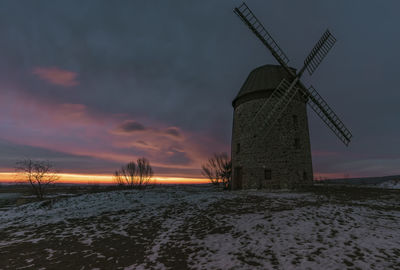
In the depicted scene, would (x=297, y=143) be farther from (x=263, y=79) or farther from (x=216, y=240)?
(x=216, y=240)

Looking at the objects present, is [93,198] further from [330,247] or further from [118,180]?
[118,180]

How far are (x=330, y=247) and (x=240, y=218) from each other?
348cm

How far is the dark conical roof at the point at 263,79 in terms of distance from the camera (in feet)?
61.8

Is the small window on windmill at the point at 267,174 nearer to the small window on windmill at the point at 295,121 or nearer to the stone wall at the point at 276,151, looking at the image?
the stone wall at the point at 276,151

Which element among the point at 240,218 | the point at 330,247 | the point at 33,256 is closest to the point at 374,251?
the point at 330,247

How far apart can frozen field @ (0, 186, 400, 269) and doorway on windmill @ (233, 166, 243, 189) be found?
9.67 metres

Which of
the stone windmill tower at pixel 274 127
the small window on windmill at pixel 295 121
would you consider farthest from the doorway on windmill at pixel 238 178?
the small window on windmill at pixel 295 121

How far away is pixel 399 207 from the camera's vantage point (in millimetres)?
9500

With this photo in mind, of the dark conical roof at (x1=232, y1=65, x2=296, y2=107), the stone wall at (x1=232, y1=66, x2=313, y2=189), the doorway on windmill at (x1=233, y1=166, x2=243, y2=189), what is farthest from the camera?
the doorway on windmill at (x1=233, y1=166, x2=243, y2=189)

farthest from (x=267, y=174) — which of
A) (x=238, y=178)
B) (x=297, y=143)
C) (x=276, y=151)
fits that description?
(x=297, y=143)

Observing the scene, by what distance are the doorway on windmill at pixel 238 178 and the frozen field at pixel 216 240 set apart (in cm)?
967

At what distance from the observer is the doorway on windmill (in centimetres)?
1930

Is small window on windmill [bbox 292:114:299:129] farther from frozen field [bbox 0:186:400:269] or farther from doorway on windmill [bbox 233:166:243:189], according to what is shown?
frozen field [bbox 0:186:400:269]

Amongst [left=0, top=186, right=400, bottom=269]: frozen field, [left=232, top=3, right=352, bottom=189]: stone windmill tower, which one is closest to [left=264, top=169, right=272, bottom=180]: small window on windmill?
[left=232, top=3, right=352, bottom=189]: stone windmill tower
